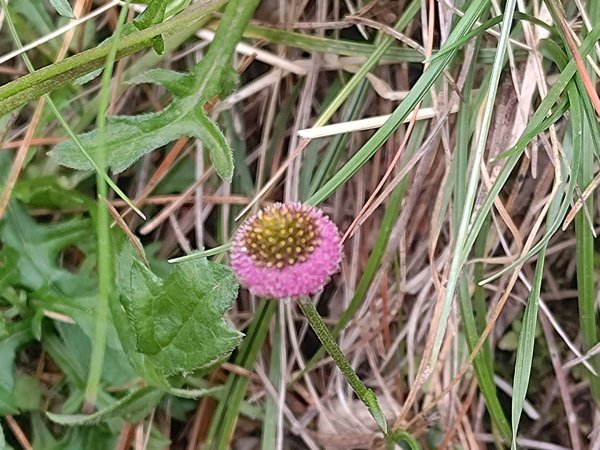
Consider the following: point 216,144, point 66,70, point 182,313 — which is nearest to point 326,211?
point 216,144

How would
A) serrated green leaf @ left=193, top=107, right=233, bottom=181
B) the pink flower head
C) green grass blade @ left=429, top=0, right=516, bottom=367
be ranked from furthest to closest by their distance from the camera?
serrated green leaf @ left=193, top=107, right=233, bottom=181, green grass blade @ left=429, top=0, right=516, bottom=367, the pink flower head

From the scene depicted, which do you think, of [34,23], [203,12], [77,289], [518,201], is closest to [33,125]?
[34,23]

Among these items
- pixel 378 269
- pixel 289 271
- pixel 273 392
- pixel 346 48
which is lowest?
pixel 273 392

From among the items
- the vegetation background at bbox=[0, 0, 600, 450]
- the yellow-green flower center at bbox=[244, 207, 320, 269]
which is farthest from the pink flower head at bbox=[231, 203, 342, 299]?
the vegetation background at bbox=[0, 0, 600, 450]

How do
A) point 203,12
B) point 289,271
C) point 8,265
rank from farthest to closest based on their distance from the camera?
point 8,265 < point 203,12 < point 289,271

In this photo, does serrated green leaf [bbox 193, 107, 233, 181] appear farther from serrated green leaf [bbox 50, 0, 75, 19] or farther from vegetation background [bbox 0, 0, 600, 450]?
serrated green leaf [bbox 50, 0, 75, 19]

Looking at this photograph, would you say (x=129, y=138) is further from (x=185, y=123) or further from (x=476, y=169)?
(x=476, y=169)

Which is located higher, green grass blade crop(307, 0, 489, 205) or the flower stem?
green grass blade crop(307, 0, 489, 205)

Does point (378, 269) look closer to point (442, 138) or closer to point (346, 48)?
point (442, 138)
